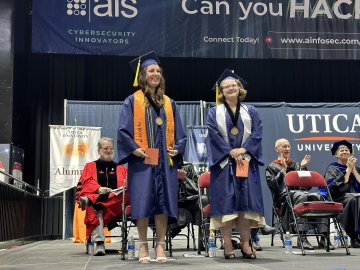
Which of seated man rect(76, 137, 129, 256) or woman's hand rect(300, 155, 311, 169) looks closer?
seated man rect(76, 137, 129, 256)

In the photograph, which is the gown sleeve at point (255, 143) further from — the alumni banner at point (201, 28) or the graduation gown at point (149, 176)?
the alumni banner at point (201, 28)

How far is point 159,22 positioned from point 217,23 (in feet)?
3.26

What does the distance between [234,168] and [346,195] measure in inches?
87.0

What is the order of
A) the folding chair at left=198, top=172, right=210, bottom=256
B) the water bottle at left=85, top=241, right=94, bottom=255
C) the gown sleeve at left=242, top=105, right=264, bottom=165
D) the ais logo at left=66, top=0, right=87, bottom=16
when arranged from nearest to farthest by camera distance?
the gown sleeve at left=242, top=105, right=264, bottom=165
the folding chair at left=198, top=172, right=210, bottom=256
the water bottle at left=85, top=241, right=94, bottom=255
the ais logo at left=66, top=0, right=87, bottom=16

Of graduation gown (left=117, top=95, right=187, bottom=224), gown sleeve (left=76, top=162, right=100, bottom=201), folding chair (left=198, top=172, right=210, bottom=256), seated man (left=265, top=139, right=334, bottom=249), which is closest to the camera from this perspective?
graduation gown (left=117, top=95, right=187, bottom=224)

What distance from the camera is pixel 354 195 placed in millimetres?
5664

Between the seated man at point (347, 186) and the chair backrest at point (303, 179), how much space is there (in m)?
0.38

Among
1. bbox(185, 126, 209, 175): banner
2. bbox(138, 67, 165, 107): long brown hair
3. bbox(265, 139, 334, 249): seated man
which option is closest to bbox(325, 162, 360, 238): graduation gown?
bbox(265, 139, 334, 249): seated man

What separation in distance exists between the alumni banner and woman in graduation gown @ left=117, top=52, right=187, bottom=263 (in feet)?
18.4

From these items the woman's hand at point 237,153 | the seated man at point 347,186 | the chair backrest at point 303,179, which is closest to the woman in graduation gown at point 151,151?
the woman's hand at point 237,153

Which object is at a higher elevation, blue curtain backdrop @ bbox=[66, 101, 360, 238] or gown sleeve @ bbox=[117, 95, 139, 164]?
blue curtain backdrop @ bbox=[66, 101, 360, 238]

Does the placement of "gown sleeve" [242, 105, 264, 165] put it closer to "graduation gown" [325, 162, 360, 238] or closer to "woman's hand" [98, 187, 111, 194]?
"woman's hand" [98, 187, 111, 194]

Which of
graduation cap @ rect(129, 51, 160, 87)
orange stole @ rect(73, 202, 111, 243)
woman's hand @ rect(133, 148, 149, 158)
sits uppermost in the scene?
graduation cap @ rect(129, 51, 160, 87)

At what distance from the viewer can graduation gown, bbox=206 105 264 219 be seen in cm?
393
